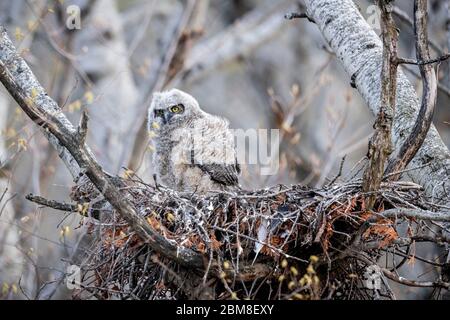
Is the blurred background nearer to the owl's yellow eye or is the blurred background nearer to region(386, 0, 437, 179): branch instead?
the owl's yellow eye

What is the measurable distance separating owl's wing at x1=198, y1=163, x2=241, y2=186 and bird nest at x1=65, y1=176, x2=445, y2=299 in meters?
1.13

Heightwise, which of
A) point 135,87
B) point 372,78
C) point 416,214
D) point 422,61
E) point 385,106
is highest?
point 135,87

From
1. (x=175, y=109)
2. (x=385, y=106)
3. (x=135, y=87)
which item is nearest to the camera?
(x=385, y=106)

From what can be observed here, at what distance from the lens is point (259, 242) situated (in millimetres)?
4160

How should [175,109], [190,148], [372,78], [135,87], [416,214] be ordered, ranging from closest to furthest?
[416,214], [372,78], [190,148], [175,109], [135,87]

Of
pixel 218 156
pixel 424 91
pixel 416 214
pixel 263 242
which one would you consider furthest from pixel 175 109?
pixel 416 214

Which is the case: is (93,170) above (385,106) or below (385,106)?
below

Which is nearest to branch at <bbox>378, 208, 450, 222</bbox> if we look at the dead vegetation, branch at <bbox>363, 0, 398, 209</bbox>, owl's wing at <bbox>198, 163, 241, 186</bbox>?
the dead vegetation

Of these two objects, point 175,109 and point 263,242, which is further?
point 175,109

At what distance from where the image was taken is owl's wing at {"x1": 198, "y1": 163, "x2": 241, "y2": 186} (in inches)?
231

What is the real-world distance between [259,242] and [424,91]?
1310 mm

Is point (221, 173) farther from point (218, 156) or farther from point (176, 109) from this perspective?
point (176, 109)

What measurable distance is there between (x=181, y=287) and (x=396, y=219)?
4.51ft

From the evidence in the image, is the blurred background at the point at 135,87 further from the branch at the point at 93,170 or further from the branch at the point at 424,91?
the branch at the point at 93,170
